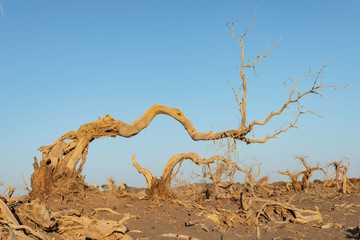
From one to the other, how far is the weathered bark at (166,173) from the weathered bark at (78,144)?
27.4 inches

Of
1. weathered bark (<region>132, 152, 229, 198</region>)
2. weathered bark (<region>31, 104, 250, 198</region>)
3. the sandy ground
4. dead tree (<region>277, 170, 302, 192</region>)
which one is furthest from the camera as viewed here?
dead tree (<region>277, 170, 302, 192</region>)

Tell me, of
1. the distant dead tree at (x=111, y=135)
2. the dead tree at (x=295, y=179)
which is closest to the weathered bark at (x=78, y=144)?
the distant dead tree at (x=111, y=135)

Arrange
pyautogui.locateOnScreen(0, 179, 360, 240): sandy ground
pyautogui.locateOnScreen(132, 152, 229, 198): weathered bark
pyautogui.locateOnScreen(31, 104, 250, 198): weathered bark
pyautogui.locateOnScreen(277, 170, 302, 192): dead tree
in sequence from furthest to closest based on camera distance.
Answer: pyautogui.locateOnScreen(277, 170, 302, 192): dead tree → pyautogui.locateOnScreen(132, 152, 229, 198): weathered bark → pyautogui.locateOnScreen(31, 104, 250, 198): weathered bark → pyautogui.locateOnScreen(0, 179, 360, 240): sandy ground

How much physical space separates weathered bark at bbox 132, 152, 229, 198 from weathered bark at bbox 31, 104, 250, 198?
27.4 inches

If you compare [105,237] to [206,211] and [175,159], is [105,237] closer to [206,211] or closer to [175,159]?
[206,211]

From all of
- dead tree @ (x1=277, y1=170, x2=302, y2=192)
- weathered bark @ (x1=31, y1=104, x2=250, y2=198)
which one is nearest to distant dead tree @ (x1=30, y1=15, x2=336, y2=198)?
weathered bark @ (x1=31, y1=104, x2=250, y2=198)

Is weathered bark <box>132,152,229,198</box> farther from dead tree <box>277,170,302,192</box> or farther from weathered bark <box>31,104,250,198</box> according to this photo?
dead tree <box>277,170,302,192</box>

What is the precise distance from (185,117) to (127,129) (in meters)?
1.96

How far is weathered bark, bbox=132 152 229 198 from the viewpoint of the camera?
1123cm

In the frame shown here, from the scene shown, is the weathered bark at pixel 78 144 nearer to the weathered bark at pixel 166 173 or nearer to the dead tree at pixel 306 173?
the weathered bark at pixel 166 173

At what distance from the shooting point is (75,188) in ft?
34.1

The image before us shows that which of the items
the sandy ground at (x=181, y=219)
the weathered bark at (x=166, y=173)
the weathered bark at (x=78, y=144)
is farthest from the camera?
the weathered bark at (x=166, y=173)

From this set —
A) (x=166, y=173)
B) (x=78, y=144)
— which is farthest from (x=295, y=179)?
(x=78, y=144)

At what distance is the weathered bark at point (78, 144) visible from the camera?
398 inches
